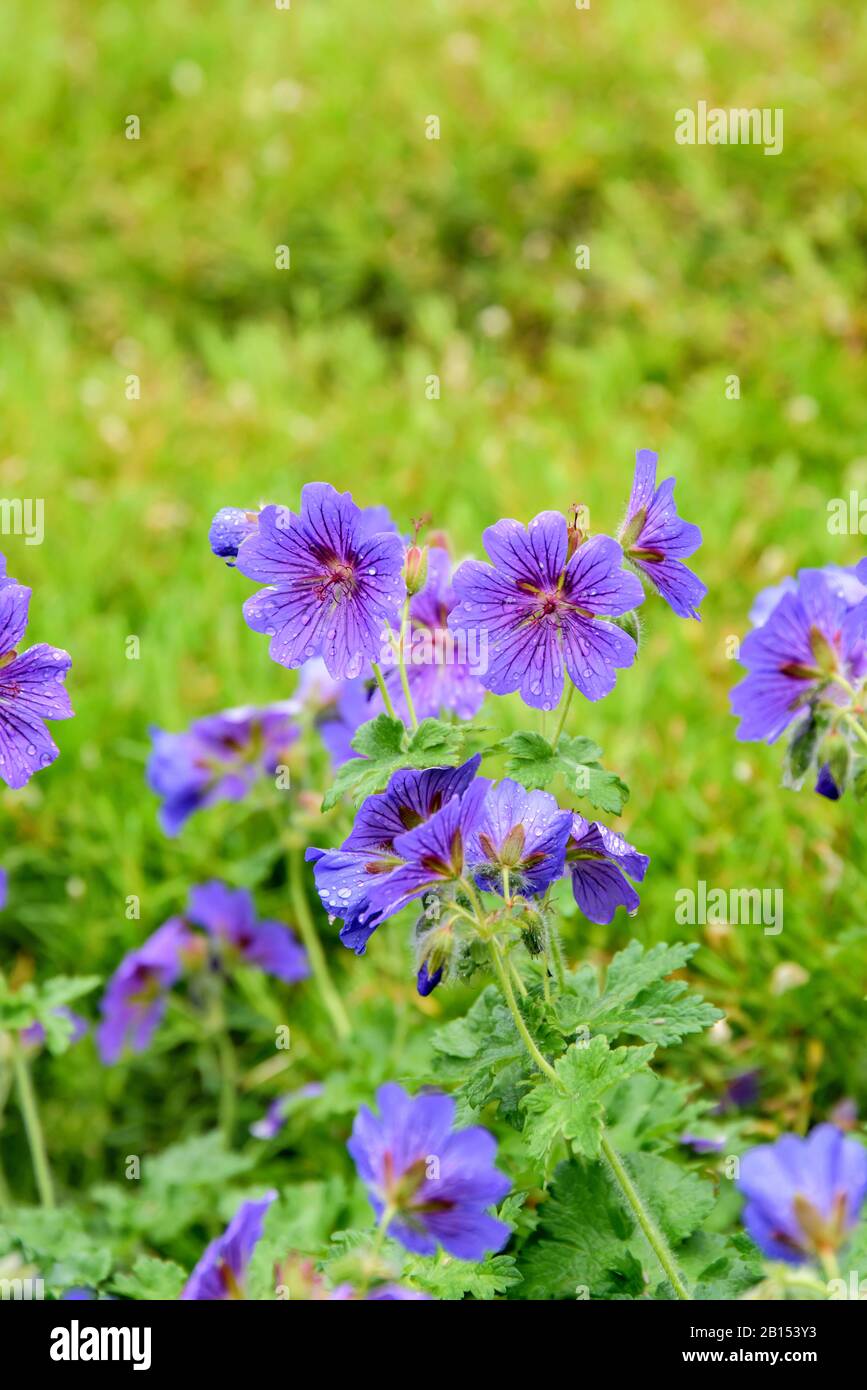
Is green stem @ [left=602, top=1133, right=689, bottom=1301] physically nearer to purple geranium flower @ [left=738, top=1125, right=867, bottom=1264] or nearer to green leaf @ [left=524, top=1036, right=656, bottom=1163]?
green leaf @ [left=524, top=1036, right=656, bottom=1163]

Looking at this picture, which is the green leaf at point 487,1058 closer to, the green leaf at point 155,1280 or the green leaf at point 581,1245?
the green leaf at point 581,1245

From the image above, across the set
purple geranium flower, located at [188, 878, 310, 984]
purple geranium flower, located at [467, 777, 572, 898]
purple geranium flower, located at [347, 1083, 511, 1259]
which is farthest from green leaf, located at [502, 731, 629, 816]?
purple geranium flower, located at [188, 878, 310, 984]


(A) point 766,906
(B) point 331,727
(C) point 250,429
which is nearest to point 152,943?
(B) point 331,727

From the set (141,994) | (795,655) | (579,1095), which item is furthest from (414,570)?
(141,994)

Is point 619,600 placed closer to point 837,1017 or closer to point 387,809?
point 387,809

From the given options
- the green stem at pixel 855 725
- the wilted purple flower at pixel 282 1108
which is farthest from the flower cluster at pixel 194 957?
the green stem at pixel 855 725

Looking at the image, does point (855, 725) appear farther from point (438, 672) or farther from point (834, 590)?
point (438, 672)
